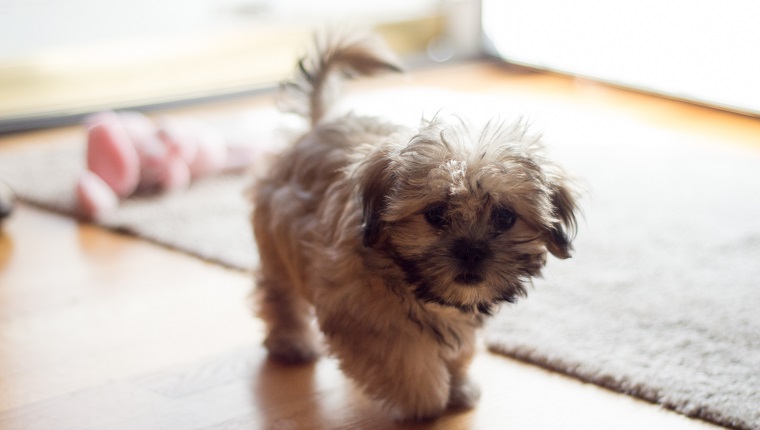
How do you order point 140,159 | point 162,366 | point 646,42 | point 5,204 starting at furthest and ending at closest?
point 646,42 → point 140,159 → point 5,204 → point 162,366

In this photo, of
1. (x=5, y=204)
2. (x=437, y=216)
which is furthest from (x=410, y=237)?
(x=5, y=204)

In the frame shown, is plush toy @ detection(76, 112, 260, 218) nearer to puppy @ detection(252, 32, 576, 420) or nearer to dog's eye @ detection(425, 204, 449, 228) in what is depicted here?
puppy @ detection(252, 32, 576, 420)

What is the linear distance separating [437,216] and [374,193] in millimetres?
143

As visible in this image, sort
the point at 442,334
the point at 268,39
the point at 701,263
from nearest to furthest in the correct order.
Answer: the point at 442,334 < the point at 701,263 < the point at 268,39

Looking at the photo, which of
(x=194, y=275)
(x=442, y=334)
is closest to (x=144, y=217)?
(x=194, y=275)

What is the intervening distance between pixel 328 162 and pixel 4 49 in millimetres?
3481

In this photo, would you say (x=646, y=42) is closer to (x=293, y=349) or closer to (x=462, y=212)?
(x=293, y=349)

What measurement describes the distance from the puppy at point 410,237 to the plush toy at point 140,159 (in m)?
1.38

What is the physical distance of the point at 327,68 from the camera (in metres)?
2.50

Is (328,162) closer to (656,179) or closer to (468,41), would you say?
(656,179)

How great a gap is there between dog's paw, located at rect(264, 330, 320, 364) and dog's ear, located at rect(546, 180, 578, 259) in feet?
2.52

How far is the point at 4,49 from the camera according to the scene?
5074 mm

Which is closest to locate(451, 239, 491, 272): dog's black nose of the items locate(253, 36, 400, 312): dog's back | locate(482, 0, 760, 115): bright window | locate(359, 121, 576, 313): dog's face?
locate(359, 121, 576, 313): dog's face

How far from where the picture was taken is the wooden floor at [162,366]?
7.07ft
